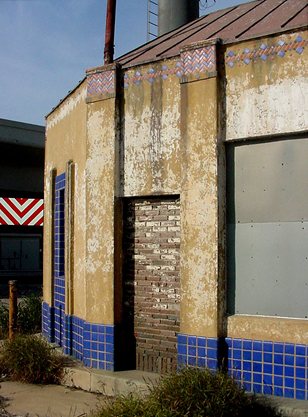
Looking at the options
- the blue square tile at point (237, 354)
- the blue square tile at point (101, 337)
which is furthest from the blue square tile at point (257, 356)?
the blue square tile at point (101, 337)

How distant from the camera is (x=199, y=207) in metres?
7.23

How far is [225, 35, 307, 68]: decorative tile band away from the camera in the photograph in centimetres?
668

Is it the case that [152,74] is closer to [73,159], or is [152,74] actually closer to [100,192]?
[100,192]

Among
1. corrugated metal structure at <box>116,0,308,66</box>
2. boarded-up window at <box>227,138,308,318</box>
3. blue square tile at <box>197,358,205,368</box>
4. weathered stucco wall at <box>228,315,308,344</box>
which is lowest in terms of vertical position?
blue square tile at <box>197,358,205,368</box>

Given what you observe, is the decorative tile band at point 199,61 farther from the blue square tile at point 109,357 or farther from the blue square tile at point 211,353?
the blue square tile at point 109,357

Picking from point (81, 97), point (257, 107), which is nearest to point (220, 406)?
point (257, 107)

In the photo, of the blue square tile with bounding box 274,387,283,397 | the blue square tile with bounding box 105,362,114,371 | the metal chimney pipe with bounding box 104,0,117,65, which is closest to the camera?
the blue square tile with bounding box 274,387,283,397

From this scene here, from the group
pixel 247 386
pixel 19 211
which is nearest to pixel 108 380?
pixel 247 386

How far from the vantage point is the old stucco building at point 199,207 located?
6.78 m

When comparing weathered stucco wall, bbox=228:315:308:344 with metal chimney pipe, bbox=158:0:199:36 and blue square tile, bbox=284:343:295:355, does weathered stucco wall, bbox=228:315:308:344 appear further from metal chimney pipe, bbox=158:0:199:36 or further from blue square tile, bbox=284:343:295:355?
metal chimney pipe, bbox=158:0:199:36

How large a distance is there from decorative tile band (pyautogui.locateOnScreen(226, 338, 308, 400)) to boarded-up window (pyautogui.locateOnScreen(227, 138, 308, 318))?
0.39m

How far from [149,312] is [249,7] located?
5.17 meters

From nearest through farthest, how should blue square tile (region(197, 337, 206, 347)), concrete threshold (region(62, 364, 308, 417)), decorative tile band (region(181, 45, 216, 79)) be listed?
blue square tile (region(197, 337, 206, 347)) < decorative tile band (region(181, 45, 216, 79)) < concrete threshold (region(62, 364, 308, 417))

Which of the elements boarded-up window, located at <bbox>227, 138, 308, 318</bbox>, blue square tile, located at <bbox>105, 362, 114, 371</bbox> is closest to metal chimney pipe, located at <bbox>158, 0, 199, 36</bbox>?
boarded-up window, located at <bbox>227, 138, 308, 318</bbox>
